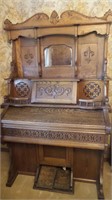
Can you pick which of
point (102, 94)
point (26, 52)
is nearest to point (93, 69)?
point (102, 94)

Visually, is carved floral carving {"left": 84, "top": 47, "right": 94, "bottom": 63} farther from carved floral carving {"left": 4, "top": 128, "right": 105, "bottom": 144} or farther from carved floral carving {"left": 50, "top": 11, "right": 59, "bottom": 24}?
carved floral carving {"left": 4, "top": 128, "right": 105, "bottom": 144}

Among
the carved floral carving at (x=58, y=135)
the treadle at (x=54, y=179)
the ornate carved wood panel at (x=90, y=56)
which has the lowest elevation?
the treadle at (x=54, y=179)

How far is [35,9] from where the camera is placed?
1.80 metres

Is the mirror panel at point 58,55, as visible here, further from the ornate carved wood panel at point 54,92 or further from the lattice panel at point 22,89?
the lattice panel at point 22,89

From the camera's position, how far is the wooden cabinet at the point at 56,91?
148 centimetres

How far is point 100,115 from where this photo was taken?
59.4 inches

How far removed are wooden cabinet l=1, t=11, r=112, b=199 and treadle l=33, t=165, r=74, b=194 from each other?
0.07 metres

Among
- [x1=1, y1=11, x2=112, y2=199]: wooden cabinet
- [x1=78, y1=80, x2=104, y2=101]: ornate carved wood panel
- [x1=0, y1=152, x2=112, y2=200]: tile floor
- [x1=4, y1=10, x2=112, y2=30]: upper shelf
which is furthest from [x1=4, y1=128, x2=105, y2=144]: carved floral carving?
[x1=4, y1=10, x2=112, y2=30]: upper shelf

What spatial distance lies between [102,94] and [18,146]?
42.6 inches

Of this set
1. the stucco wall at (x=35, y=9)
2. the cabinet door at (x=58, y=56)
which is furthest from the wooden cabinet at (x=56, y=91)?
the stucco wall at (x=35, y=9)

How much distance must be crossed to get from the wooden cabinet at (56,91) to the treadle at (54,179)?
7 centimetres

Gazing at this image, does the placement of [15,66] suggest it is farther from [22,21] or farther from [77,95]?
[77,95]

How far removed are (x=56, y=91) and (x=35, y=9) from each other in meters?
0.94

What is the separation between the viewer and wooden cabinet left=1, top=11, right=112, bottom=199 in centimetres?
148
